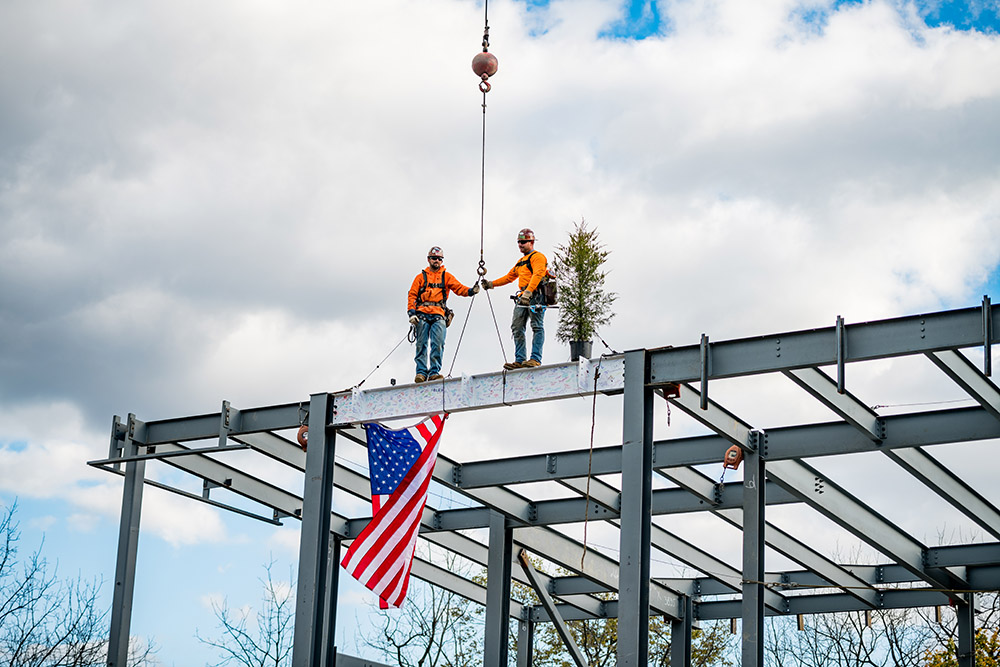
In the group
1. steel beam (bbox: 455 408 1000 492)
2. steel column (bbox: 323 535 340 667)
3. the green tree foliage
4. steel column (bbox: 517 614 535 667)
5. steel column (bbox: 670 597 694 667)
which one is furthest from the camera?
the green tree foliage

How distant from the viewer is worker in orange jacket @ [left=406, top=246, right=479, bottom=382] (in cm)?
1889

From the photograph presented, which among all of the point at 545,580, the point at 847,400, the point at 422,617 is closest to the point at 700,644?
the point at 422,617

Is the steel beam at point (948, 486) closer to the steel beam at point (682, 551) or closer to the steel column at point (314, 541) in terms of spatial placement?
the steel beam at point (682, 551)

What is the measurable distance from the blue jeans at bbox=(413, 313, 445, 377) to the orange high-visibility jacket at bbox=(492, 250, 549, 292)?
1.43 meters

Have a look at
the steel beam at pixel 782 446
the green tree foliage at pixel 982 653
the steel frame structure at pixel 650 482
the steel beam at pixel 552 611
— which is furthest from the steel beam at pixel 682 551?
the green tree foliage at pixel 982 653

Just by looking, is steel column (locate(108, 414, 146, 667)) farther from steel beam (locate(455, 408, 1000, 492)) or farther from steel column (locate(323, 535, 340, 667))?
steel beam (locate(455, 408, 1000, 492))

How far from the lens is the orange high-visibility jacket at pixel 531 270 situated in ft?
59.4

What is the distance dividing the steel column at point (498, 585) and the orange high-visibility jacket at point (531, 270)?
254 inches

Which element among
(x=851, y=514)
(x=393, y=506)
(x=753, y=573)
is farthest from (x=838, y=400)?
(x=393, y=506)

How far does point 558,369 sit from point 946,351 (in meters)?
4.66

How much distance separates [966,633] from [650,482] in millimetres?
12319

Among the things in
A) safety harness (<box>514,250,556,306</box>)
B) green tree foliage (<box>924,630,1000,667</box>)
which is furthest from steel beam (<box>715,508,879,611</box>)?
green tree foliage (<box>924,630,1000,667</box>)

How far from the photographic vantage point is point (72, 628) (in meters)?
30.9

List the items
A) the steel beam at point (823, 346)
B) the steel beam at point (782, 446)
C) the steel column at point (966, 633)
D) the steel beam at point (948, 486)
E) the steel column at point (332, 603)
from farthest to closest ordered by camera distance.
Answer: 1. the steel column at point (966, 633)
2. the steel beam at point (948, 486)
3. the steel column at point (332, 603)
4. the steel beam at point (782, 446)
5. the steel beam at point (823, 346)
